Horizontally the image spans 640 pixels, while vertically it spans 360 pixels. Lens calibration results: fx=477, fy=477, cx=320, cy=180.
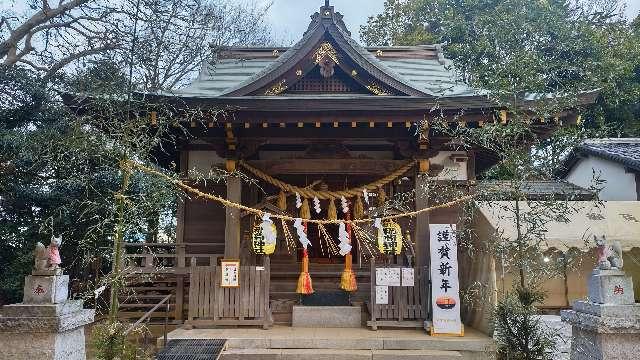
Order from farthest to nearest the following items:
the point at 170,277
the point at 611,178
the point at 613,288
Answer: the point at 611,178 < the point at 170,277 < the point at 613,288

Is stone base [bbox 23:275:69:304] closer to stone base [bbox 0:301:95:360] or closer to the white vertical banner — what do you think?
stone base [bbox 0:301:95:360]

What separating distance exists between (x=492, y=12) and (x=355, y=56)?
56.1 feet

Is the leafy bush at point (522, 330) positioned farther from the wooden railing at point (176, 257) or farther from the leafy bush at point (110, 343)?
the wooden railing at point (176, 257)

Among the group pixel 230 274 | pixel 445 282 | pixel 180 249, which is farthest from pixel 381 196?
pixel 180 249

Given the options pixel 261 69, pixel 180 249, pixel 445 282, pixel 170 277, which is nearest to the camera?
pixel 445 282

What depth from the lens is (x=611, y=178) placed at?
16797 millimetres

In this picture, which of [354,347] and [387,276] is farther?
[387,276]

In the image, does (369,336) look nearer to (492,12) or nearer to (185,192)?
(185,192)

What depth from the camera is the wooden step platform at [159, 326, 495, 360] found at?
711 centimetres

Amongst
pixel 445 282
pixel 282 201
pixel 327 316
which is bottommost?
pixel 327 316

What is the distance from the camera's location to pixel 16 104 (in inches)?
508

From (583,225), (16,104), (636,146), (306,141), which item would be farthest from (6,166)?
(636,146)

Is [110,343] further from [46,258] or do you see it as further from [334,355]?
[334,355]

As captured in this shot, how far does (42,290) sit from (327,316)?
5267mm
